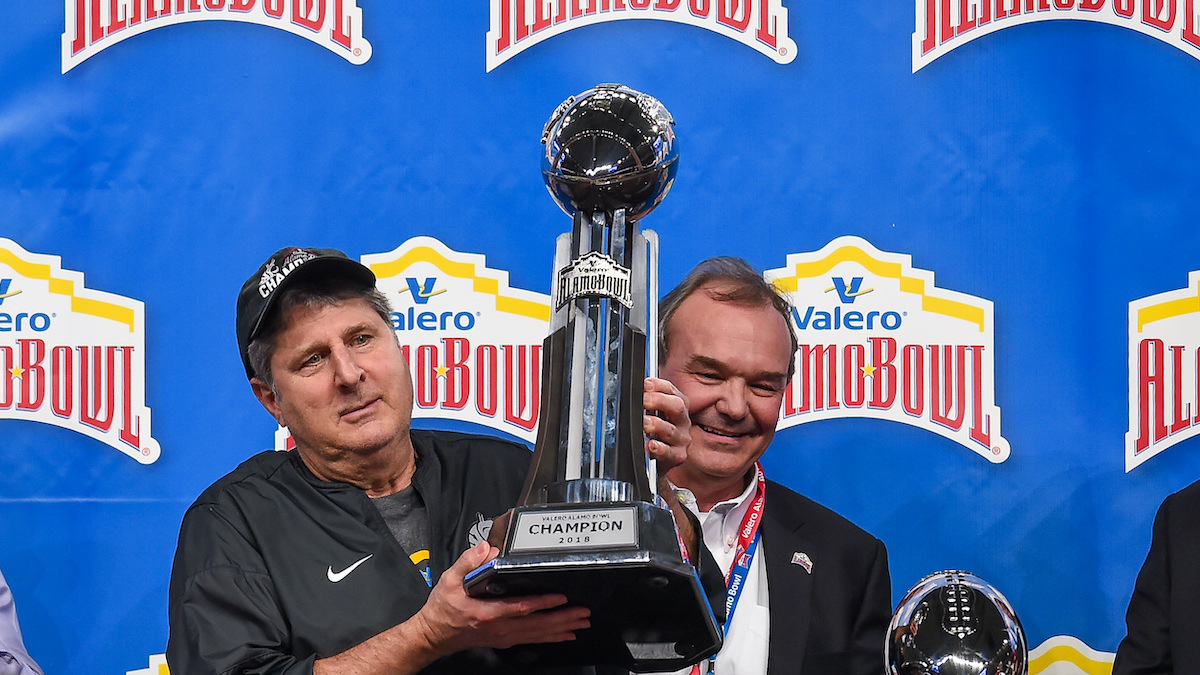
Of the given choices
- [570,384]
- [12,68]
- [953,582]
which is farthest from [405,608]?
[12,68]

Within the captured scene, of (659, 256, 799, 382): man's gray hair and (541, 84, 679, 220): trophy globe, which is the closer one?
(541, 84, 679, 220): trophy globe

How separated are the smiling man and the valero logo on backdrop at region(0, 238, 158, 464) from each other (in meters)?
0.70

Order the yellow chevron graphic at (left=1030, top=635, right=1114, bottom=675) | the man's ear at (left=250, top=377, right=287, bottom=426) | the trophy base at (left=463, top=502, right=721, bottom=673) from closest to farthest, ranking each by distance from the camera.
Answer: the trophy base at (left=463, top=502, right=721, bottom=673)
the man's ear at (left=250, top=377, right=287, bottom=426)
the yellow chevron graphic at (left=1030, top=635, right=1114, bottom=675)

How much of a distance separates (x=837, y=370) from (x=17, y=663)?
135cm

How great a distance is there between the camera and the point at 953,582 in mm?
1150

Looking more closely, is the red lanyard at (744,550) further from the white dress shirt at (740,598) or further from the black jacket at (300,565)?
the black jacket at (300,565)

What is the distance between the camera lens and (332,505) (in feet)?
4.65

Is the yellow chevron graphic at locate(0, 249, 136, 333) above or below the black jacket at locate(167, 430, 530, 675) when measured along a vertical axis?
above

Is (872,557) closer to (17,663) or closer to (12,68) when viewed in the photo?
(17,663)

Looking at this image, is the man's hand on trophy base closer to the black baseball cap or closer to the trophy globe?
the trophy globe

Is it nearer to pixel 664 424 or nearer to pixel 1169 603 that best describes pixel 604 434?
pixel 664 424

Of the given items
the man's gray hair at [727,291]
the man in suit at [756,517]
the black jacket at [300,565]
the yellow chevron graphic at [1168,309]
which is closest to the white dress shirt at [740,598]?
→ the man in suit at [756,517]

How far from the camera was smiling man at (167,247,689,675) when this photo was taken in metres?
1.28

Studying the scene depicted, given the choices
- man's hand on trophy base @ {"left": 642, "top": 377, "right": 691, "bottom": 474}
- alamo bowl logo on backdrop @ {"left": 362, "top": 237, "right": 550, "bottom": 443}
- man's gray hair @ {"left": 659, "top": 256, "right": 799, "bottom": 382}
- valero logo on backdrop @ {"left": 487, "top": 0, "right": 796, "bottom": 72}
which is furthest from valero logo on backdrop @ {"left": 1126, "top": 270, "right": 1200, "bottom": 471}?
man's hand on trophy base @ {"left": 642, "top": 377, "right": 691, "bottom": 474}
